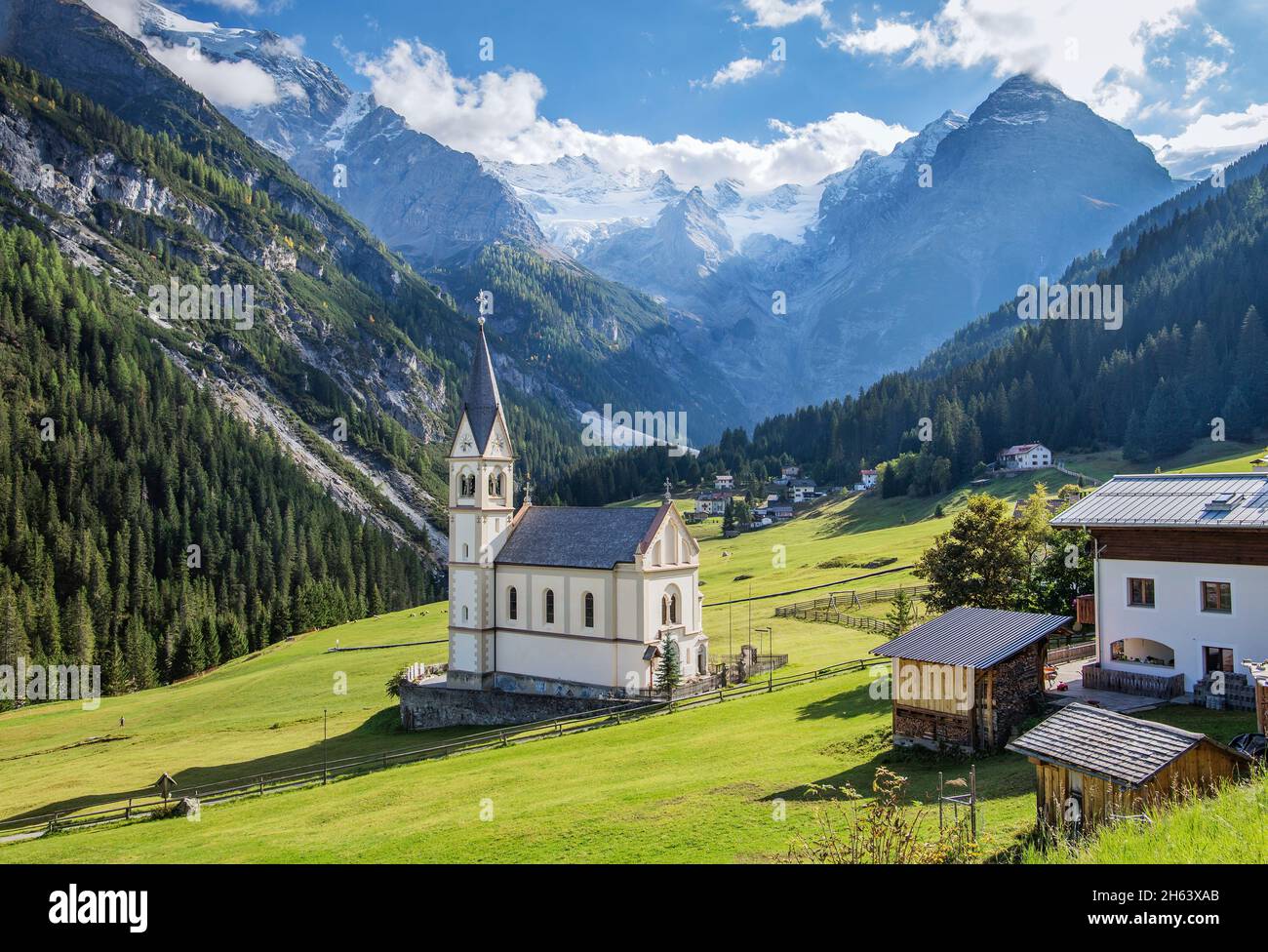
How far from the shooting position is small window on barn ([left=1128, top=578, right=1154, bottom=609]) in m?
34.9

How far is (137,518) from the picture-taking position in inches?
6186

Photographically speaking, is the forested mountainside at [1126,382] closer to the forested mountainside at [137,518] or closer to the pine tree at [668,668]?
the forested mountainside at [137,518]

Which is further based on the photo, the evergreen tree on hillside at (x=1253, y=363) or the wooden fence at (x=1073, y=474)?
the evergreen tree on hillside at (x=1253, y=363)

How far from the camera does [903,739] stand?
30562 millimetres

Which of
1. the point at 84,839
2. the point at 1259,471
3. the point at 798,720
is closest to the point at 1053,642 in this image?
the point at 1259,471

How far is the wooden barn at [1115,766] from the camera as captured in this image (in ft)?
54.9

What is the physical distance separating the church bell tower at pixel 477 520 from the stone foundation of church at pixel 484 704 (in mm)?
2894

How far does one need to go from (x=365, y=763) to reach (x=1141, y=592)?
37.8 meters

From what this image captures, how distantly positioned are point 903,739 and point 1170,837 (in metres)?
18.9

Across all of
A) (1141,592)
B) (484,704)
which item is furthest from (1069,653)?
(484,704)

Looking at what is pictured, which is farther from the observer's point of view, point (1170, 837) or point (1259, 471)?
point (1259, 471)

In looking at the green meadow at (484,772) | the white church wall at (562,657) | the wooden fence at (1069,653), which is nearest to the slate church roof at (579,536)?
the white church wall at (562,657)

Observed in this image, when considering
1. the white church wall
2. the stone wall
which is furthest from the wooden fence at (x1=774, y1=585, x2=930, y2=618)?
the stone wall

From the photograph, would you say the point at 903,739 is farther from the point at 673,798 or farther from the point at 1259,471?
the point at 1259,471
